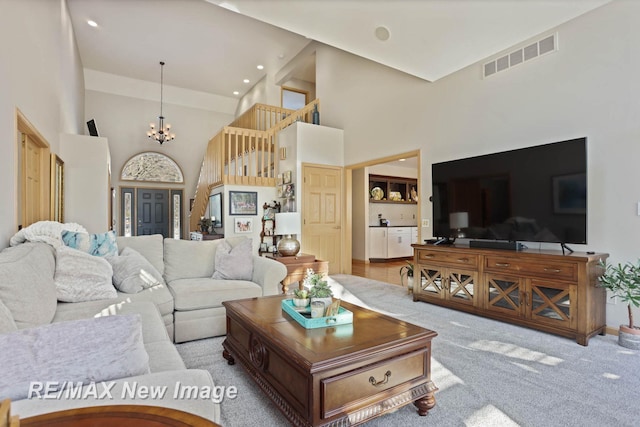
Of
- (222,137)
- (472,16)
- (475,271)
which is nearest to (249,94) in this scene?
(222,137)

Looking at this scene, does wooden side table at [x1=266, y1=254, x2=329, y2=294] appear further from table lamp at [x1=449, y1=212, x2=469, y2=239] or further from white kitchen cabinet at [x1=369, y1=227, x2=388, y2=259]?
white kitchen cabinet at [x1=369, y1=227, x2=388, y2=259]

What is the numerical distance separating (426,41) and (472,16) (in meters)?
0.57

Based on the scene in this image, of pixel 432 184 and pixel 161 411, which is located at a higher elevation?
pixel 432 184

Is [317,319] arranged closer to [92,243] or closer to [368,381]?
[368,381]

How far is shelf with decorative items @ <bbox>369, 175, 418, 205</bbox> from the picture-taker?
28.2ft

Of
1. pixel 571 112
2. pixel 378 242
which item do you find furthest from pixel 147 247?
pixel 378 242

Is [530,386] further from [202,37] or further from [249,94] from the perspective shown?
[249,94]

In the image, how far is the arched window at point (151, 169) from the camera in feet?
30.3

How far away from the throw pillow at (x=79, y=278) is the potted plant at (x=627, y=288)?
13.5 ft

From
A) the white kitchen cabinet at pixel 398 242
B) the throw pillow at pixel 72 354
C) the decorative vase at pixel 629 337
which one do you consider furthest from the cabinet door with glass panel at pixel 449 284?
the white kitchen cabinet at pixel 398 242

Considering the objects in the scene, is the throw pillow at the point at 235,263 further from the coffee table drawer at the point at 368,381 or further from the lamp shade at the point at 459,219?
the lamp shade at the point at 459,219

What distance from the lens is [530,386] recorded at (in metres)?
2.08

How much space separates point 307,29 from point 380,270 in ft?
15.4

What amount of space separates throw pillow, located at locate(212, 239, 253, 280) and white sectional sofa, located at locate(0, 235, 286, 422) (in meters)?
0.04
